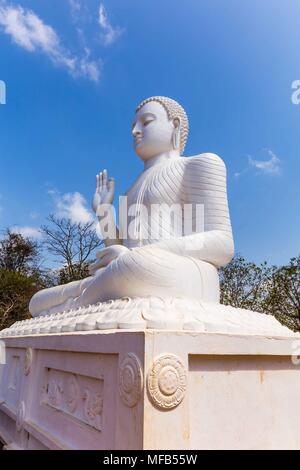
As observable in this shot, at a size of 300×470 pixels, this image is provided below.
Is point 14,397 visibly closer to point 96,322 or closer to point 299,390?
point 96,322

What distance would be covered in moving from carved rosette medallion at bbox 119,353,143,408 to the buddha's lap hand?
1481 mm

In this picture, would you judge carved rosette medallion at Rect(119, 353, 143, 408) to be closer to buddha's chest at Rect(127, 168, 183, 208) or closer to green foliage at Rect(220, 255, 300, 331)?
buddha's chest at Rect(127, 168, 183, 208)

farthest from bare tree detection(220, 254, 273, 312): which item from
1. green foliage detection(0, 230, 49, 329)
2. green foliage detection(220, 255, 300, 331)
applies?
green foliage detection(0, 230, 49, 329)

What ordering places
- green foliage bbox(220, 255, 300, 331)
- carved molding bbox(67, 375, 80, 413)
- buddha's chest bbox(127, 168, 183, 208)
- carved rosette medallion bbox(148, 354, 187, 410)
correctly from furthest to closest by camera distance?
green foliage bbox(220, 255, 300, 331)
buddha's chest bbox(127, 168, 183, 208)
carved molding bbox(67, 375, 80, 413)
carved rosette medallion bbox(148, 354, 187, 410)

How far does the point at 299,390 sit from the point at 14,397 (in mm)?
2432

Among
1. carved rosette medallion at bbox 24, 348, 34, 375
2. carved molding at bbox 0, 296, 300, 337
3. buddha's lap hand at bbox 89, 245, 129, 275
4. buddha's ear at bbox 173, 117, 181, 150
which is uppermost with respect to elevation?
buddha's ear at bbox 173, 117, 181, 150

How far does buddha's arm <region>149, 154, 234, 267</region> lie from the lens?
304 centimetres

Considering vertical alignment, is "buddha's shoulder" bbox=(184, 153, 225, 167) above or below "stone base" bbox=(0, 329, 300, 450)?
above

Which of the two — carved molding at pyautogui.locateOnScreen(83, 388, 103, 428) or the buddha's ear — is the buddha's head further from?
carved molding at pyautogui.locateOnScreen(83, 388, 103, 428)

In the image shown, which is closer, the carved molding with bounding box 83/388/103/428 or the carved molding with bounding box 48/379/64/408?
the carved molding with bounding box 83/388/103/428

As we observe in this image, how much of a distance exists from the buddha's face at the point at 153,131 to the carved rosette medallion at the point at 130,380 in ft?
9.98

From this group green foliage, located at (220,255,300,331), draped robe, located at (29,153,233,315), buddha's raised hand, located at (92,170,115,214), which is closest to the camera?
draped robe, located at (29,153,233,315)

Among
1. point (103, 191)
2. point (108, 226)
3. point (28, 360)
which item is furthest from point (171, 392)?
point (103, 191)
